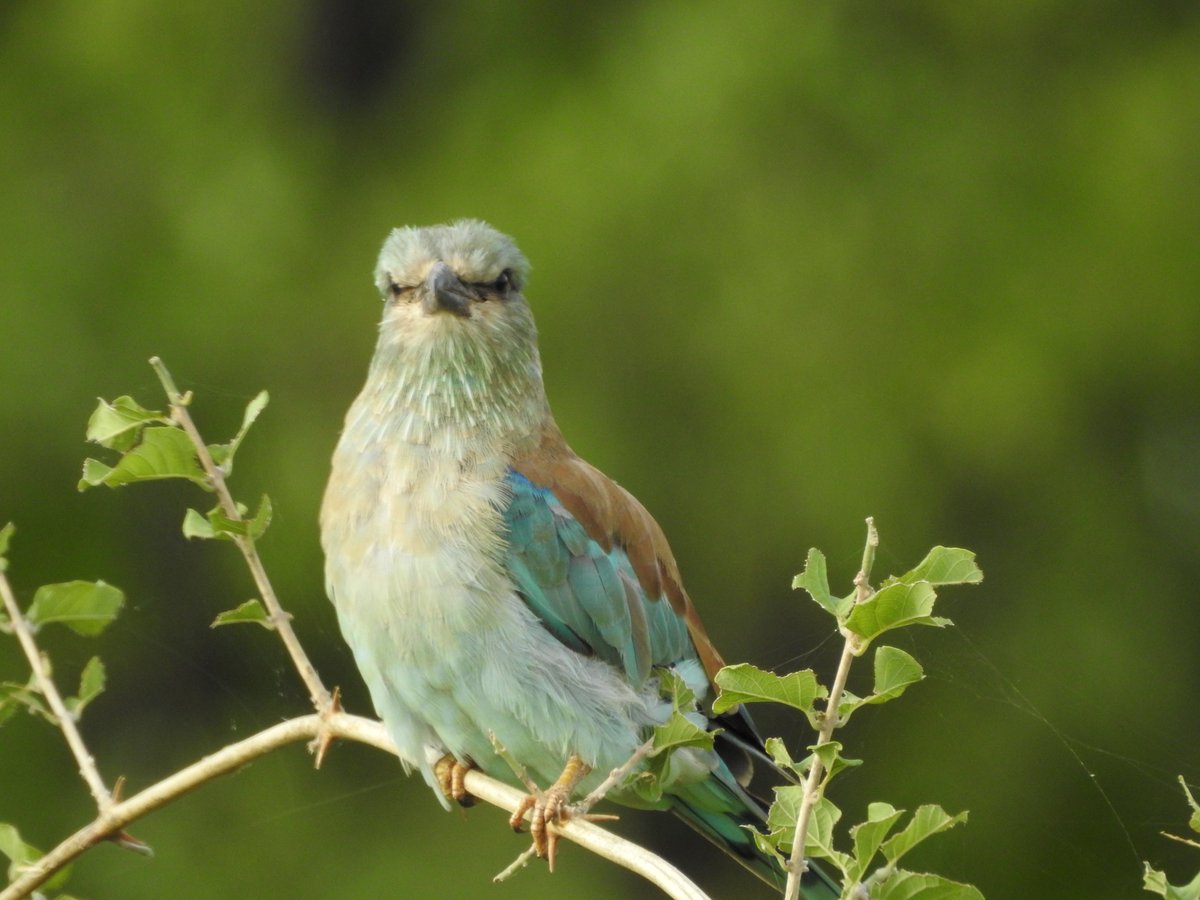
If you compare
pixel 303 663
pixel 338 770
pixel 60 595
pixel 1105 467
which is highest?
pixel 60 595

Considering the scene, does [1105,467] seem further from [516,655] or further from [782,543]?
[516,655]

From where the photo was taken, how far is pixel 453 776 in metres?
2.49

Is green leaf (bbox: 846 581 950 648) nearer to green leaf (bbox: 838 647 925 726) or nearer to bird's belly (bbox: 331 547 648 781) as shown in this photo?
green leaf (bbox: 838 647 925 726)

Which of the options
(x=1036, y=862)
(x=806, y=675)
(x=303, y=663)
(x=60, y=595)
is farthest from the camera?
(x=1036, y=862)

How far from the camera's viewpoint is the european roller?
231cm

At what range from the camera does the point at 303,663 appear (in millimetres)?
1885

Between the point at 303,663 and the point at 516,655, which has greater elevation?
the point at 303,663

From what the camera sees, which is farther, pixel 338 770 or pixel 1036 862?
pixel 338 770

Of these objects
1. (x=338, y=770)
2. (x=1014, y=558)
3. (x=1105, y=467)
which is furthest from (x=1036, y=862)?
(x=338, y=770)

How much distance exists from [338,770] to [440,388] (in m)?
3.19

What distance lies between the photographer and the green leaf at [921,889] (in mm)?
1427

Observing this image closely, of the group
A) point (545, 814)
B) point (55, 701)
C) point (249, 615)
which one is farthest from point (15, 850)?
point (545, 814)

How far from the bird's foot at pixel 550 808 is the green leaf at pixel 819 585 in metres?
0.56

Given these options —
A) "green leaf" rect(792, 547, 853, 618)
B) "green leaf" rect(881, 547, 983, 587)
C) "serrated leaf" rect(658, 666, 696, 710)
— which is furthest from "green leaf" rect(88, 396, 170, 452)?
"green leaf" rect(881, 547, 983, 587)
